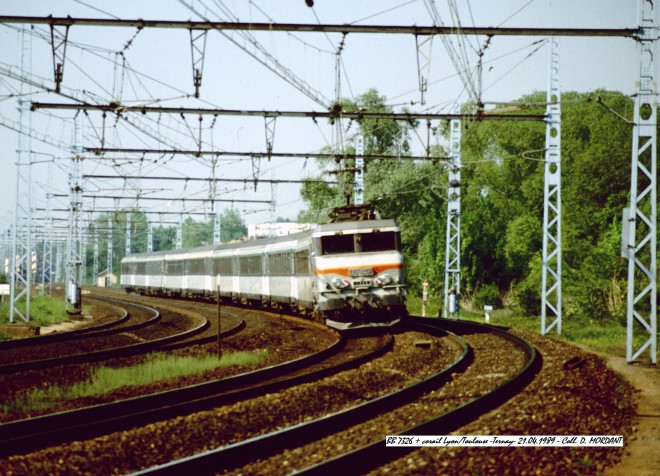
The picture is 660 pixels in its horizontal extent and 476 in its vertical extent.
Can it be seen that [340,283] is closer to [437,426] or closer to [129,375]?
[129,375]

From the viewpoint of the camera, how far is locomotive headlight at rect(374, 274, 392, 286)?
2017 centimetres

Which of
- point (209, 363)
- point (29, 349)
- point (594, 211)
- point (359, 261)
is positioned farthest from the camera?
point (594, 211)

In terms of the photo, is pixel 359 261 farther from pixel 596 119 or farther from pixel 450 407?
pixel 596 119

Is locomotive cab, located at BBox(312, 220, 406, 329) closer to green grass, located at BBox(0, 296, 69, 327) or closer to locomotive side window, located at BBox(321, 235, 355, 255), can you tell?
locomotive side window, located at BBox(321, 235, 355, 255)

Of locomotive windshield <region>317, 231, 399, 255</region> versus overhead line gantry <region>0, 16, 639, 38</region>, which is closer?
overhead line gantry <region>0, 16, 639, 38</region>

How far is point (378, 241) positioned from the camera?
20.6m

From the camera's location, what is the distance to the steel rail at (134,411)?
8.57 meters

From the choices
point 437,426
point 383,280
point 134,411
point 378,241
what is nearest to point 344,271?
point 383,280

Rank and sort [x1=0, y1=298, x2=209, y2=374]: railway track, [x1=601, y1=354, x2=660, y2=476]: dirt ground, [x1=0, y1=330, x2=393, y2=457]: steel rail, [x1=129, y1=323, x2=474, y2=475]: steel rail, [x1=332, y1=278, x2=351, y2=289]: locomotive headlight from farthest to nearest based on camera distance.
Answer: [x1=332, y1=278, x2=351, y2=289]: locomotive headlight < [x1=0, y1=298, x2=209, y2=374]: railway track < [x1=0, y1=330, x2=393, y2=457]: steel rail < [x1=601, y1=354, x2=660, y2=476]: dirt ground < [x1=129, y1=323, x2=474, y2=475]: steel rail

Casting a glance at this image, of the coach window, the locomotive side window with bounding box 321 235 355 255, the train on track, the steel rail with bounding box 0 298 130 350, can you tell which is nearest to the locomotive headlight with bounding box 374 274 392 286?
the train on track

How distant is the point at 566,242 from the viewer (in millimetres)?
40094

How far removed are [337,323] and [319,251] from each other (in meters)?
2.16

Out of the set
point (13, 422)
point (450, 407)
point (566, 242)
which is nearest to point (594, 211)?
point (566, 242)

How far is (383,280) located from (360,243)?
127 centimetres
